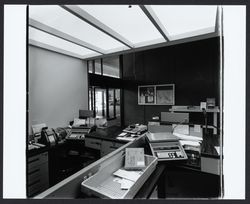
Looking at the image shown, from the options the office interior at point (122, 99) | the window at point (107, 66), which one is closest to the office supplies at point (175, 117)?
the office interior at point (122, 99)

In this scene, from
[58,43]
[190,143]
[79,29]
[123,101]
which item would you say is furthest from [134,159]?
[123,101]

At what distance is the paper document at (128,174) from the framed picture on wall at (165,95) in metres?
2.90

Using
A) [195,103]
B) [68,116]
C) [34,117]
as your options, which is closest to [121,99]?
[68,116]

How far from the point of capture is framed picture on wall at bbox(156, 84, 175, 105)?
12.3 feet

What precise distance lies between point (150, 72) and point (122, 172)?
3298 mm

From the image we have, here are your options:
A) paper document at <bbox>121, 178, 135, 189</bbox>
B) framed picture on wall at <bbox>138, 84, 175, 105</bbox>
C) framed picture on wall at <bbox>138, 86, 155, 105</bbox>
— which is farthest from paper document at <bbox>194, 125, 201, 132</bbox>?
framed picture on wall at <bbox>138, 86, 155, 105</bbox>

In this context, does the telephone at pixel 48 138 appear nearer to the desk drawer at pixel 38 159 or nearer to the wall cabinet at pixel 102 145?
the desk drawer at pixel 38 159

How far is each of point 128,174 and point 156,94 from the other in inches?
119

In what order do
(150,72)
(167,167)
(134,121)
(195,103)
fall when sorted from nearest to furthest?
(167,167) → (195,103) → (150,72) → (134,121)

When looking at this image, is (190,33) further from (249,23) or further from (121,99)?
(121,99)

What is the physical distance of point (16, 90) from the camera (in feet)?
2.52

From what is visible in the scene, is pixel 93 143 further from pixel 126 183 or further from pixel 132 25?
pixel 132 25

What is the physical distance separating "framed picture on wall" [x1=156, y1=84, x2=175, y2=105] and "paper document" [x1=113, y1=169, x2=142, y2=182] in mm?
2903

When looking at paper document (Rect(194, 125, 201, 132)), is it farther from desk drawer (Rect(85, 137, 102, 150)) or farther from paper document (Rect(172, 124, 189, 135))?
desk drawer (Rect(85, 137, 102, 150))
